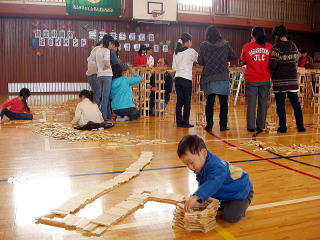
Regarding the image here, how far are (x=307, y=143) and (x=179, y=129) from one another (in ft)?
6.26

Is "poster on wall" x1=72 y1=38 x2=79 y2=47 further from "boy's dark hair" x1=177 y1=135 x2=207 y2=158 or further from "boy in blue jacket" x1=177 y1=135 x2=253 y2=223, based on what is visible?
"boy's dark hair" x1=177 y1=135 x2=207 y2=158

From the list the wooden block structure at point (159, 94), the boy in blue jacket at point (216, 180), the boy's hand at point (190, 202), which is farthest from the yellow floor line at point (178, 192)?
the wooden block structure at point (159, 94)

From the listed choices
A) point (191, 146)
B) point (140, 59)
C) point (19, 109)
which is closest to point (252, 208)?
point (191, 146)

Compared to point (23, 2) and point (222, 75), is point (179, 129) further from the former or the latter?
point (23, 2)

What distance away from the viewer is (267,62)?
531 centimetres

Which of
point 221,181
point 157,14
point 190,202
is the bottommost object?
point 190,202

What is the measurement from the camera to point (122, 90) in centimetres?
664

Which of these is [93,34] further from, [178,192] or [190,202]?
[190,202]

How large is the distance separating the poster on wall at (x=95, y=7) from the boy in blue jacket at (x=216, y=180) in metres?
11.6

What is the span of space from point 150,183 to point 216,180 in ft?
3.41

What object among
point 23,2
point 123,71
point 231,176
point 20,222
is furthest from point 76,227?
point 23,2

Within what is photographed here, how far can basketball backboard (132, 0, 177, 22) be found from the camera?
521 inches

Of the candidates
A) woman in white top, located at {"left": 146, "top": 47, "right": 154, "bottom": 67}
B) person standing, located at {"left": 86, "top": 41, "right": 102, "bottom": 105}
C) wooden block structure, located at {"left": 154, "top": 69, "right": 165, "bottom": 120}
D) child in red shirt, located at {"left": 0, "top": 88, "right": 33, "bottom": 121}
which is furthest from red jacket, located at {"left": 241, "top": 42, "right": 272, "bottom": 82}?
woman in white top, located at {"left": 146, "top": 47, "right": 154, "bottom": 67}

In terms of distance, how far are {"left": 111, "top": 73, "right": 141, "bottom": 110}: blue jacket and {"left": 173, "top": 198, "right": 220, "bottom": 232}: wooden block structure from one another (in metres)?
4.52
